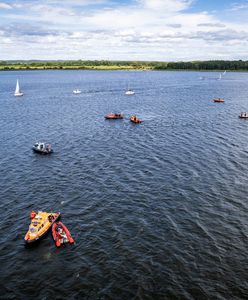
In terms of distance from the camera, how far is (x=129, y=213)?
6016cm

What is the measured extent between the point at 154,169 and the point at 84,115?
8309 centimetres

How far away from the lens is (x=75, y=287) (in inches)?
1663

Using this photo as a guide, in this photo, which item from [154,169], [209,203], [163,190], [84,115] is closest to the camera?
[209,203]

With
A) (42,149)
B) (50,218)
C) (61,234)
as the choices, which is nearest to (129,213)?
(61,234)

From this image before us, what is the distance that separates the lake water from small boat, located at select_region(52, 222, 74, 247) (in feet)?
3.98

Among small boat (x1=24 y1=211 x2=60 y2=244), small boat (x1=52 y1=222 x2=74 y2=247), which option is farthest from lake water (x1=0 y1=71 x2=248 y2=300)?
small boat (x1=24 y1=211 x2=60 y2=244)

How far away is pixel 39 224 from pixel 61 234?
4.36 meters

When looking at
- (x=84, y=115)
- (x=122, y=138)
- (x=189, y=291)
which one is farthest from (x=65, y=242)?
(x=84, y=115)

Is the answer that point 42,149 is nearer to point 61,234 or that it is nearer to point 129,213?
point 129,213

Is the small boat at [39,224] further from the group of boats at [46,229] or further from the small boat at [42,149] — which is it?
the small boat at [42,149]

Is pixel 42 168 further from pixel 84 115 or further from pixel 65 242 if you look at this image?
pixel 84 115

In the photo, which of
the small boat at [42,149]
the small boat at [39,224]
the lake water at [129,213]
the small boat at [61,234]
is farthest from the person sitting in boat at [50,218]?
the small boat at [42,149]

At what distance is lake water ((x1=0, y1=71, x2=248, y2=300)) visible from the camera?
43.2 m

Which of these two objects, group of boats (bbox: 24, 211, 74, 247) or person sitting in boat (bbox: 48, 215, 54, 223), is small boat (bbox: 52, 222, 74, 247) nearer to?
group of boats (bbox: 24, 211, 74, 247)
